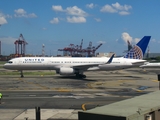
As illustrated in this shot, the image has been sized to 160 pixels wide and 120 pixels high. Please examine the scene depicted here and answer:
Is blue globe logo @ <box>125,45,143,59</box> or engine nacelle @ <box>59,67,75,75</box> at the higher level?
blue globe logo @ <box>125,45,143,59</box>

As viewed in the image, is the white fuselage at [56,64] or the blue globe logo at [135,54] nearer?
the white fuselage at [56,64]

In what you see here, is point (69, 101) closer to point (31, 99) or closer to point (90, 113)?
point (31, 99)

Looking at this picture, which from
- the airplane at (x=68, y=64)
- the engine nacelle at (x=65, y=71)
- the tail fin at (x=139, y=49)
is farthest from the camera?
the tail fin at (x=139, y=49)

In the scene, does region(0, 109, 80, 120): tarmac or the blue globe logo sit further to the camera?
the blue globe logo

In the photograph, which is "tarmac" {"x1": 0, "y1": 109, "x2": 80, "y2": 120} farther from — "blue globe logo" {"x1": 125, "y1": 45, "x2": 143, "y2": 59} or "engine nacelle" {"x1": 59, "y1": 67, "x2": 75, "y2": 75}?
"blue globe logo" {"x1": 125, "y1": 45, "x2": 143, "y2": 59}

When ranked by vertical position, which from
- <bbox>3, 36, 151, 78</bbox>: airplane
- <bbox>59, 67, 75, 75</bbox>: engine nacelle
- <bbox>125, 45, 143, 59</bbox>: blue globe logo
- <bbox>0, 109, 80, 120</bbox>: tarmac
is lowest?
<bbox>0, 109, 80, 120</bbox>: tarmac

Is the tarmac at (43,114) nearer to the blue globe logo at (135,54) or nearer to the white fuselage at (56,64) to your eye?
the white fuselage at (56,64)

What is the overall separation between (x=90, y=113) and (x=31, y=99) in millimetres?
17770

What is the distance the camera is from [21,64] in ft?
147

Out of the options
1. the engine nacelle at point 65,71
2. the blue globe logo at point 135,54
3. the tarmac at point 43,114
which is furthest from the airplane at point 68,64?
Answer: the tarmac at point 43,114

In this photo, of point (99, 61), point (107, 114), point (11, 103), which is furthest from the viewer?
point (99, 61)

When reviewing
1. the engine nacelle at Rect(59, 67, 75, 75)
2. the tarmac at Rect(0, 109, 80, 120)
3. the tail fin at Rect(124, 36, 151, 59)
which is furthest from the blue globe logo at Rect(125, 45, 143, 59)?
the tarmac at Rect(0, 109, 80, 120)

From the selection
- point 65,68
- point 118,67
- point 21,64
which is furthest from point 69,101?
point 118,67

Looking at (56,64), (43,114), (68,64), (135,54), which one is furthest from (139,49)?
(43,114)
